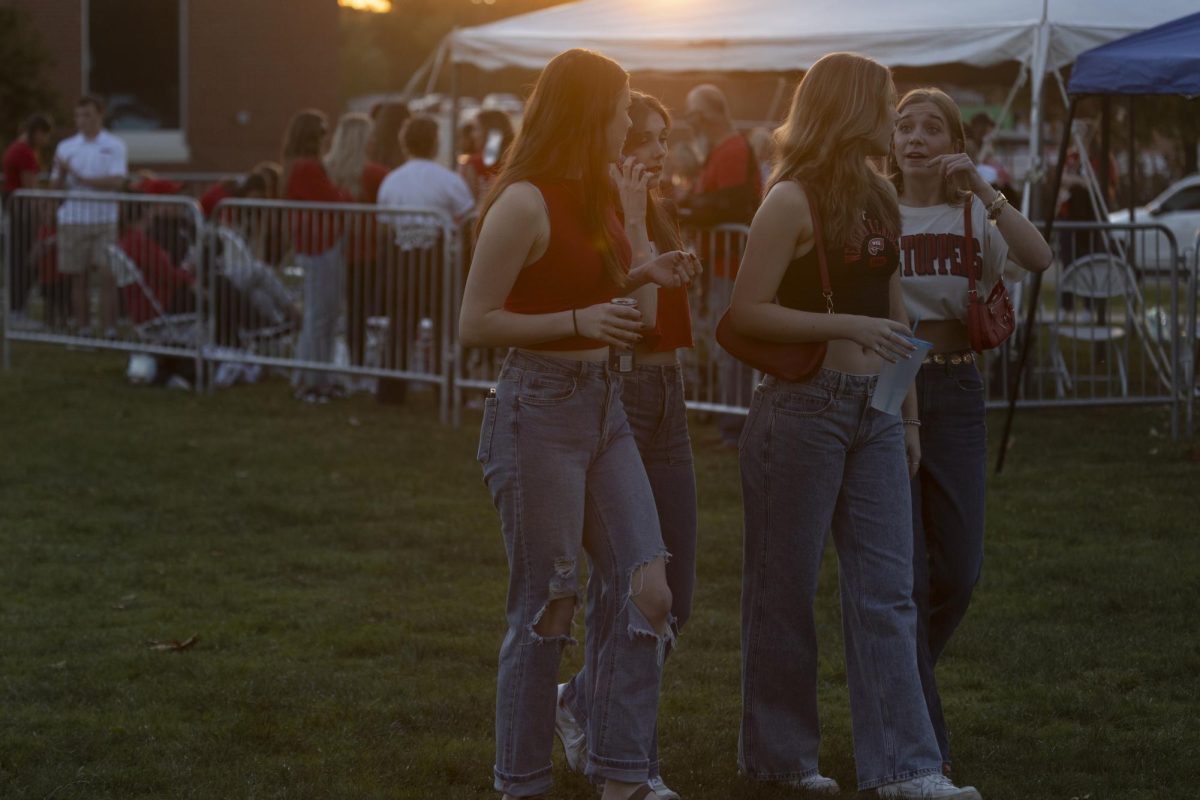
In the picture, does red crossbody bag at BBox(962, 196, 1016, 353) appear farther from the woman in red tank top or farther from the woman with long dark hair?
the woman in red tank top

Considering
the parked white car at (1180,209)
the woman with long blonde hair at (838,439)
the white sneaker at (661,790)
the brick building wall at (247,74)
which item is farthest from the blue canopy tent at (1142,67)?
the brick building wall at (247,74)

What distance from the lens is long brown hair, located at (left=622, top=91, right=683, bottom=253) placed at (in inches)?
185

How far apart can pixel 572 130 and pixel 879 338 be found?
0.91 m

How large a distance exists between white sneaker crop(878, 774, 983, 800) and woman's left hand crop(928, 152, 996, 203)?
156cm

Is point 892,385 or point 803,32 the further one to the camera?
point 803,32

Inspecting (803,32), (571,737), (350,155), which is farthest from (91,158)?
(571,737)

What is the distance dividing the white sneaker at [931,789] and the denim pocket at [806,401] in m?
0.98

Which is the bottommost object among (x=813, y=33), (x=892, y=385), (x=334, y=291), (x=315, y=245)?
(x=334, y=291)

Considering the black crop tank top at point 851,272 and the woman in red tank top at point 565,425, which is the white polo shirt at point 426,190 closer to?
the black crop tank top at point 851,272

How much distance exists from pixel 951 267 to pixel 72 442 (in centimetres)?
763

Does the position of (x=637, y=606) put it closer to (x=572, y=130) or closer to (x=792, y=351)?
(x=792, y=351)

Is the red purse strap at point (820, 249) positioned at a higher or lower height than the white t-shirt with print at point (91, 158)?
higher

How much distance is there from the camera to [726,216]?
36.6 ft

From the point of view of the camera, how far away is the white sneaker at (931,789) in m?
4.45
